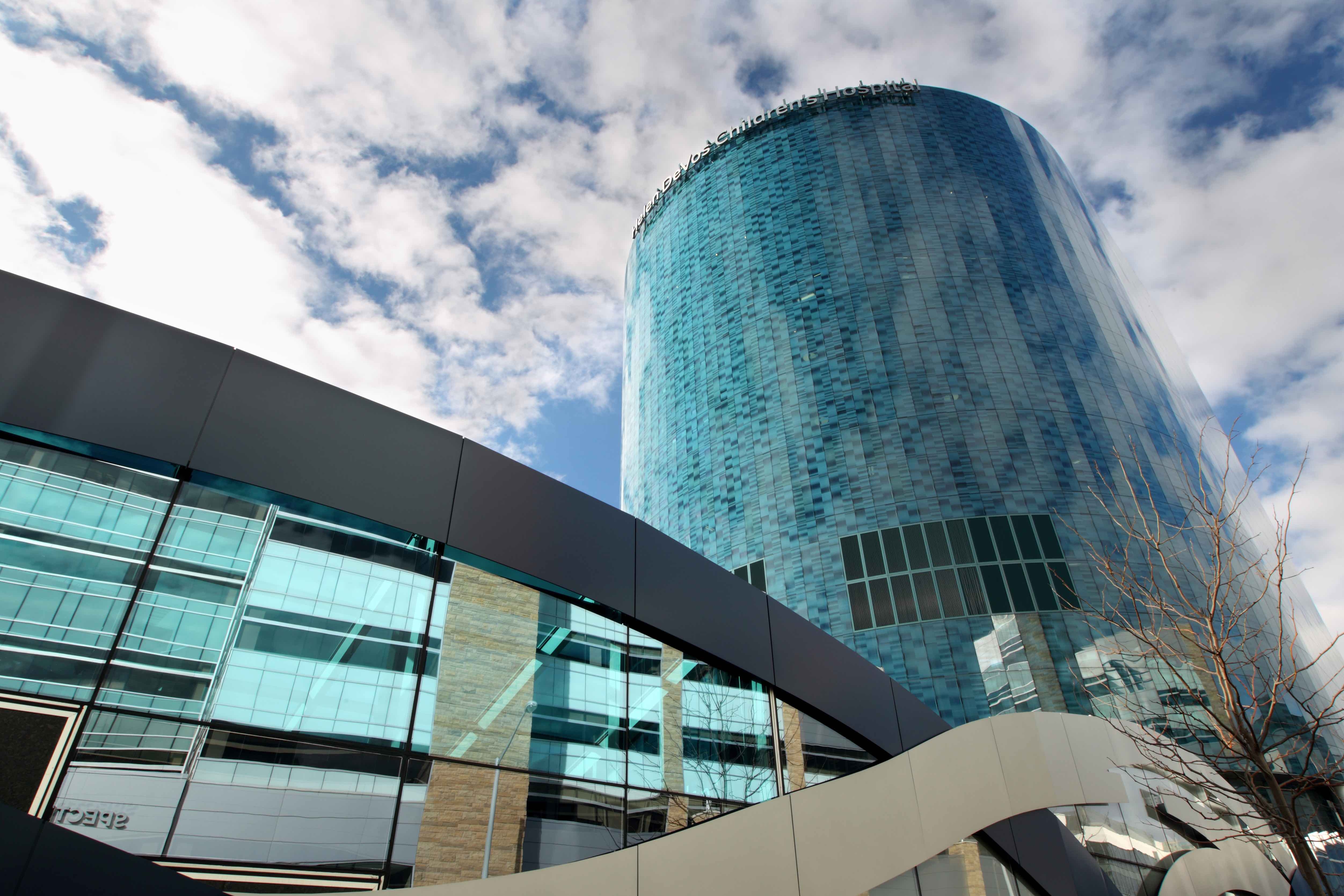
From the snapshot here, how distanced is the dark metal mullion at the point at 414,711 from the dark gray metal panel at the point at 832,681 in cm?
466

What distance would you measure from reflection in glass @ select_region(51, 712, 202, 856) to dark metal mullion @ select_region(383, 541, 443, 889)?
1.65 metres

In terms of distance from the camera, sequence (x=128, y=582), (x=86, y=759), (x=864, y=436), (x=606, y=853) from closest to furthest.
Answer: (x=86, y=759), (x=128, y=582), (x=606, y=853), (x=864, y=436)

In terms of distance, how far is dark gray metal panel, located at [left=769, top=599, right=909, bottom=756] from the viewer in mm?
9664

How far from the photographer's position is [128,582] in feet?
18.6

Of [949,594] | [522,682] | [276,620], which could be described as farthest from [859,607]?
[276,620]

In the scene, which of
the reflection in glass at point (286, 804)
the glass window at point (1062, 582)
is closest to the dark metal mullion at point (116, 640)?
the reflection in glass at point (286, 804)

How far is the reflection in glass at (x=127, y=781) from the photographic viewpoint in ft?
16.3

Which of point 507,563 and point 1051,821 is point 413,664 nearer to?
point 507,563

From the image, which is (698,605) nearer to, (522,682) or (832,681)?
(522,682)

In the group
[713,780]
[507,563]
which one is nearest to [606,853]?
[713,780]

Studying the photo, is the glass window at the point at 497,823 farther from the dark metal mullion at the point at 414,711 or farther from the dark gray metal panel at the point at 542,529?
the dark gray metal panel at the point at 542,529

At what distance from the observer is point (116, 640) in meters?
5.45

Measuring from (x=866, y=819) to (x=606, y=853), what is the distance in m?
4.01

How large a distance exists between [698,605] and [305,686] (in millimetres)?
4520
